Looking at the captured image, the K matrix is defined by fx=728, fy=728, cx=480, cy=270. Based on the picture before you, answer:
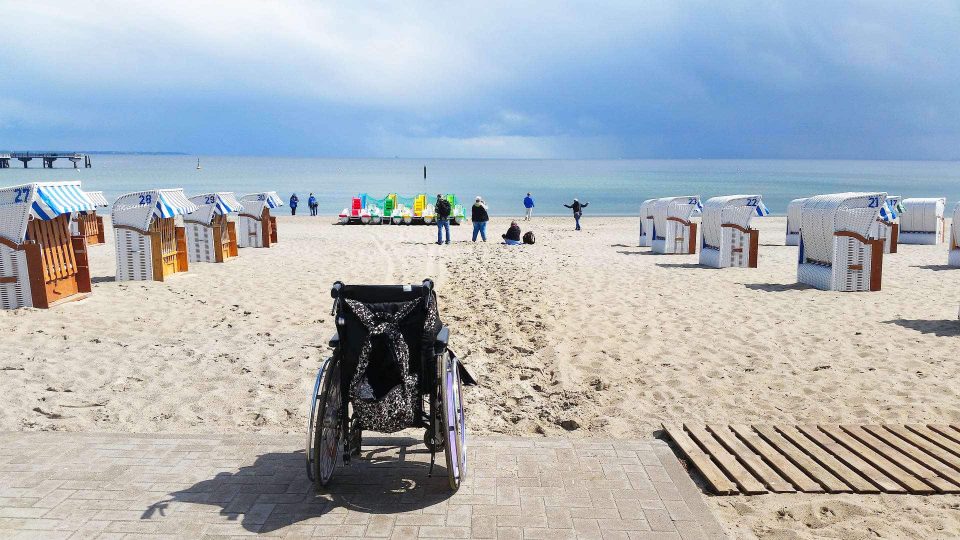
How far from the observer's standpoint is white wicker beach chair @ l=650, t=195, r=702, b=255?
54.6 feet

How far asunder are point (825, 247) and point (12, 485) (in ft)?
36.3

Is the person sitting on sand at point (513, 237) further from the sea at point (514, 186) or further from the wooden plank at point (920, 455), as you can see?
the sea at point (514, 186)

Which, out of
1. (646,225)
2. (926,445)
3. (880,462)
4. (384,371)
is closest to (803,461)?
(880,462)

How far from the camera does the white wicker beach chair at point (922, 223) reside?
63.9 ft

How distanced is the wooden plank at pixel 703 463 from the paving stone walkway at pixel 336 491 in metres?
0.14

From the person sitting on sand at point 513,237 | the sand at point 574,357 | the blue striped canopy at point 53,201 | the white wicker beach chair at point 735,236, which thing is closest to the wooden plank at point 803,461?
the sand at point 574,357

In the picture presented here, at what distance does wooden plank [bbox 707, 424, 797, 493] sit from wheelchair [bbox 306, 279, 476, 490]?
1.78 metres

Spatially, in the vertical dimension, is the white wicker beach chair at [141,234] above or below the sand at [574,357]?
above

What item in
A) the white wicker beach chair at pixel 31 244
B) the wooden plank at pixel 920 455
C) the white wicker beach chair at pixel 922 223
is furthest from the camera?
the white wicker beach chair at pixel 922 223

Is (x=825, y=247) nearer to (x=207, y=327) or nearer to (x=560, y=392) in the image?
(x=560, y=392)

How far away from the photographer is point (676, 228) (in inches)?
655

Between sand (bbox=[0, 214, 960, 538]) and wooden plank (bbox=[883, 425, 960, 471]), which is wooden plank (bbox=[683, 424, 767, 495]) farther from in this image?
wooden plank (bbox=[883, 425, 960, 471])

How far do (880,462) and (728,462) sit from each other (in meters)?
0.94

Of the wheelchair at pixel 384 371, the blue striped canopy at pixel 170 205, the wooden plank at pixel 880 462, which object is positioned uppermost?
the blue striped canopy at pixel 170 205
